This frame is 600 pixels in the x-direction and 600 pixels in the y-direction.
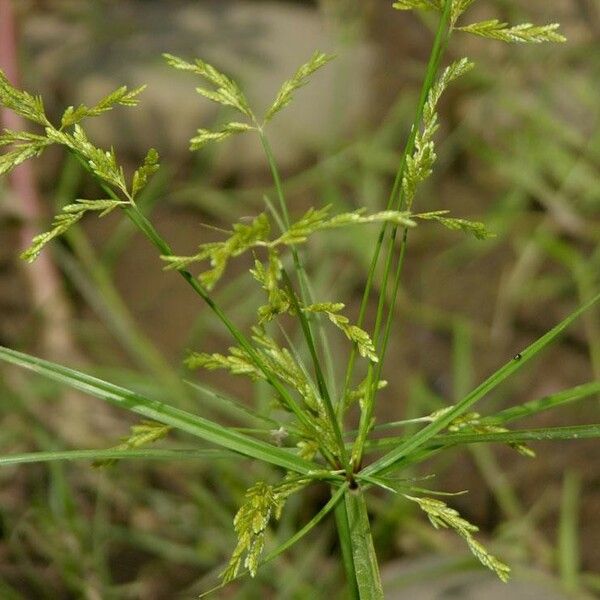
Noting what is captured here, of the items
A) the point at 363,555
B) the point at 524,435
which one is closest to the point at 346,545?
the point at 363,555

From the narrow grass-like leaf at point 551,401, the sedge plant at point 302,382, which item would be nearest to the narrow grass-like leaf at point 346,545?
the sedge plant at point 302,382

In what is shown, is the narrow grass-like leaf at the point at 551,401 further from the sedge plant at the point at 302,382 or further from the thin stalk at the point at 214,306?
the thin stalk at the point at 214,306

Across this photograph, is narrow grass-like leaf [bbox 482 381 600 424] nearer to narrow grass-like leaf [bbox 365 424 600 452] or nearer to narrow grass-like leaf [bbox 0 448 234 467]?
narrow grass-like leaf [bbox 365 424 600 452]

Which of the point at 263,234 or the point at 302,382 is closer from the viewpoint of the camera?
the point at 263,234

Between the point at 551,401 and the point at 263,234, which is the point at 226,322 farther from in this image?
the point at 551,401

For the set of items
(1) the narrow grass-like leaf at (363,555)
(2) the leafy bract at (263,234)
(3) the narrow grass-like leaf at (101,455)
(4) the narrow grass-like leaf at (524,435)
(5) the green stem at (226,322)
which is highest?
(2) the leafy bract at (263,234)

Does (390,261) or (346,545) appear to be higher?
(390,261)

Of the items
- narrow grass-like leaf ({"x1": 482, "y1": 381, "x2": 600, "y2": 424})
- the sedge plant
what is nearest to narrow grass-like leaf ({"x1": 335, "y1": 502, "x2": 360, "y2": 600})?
the sedge plant

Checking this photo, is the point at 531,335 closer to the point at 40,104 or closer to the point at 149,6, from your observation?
the point at 149,6
